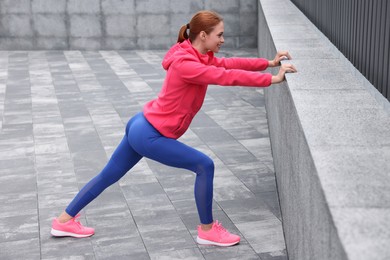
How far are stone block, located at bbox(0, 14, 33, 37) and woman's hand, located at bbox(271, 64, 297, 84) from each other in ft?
43.3

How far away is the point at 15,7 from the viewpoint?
1725 cm

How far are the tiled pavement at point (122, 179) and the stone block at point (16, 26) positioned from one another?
14.7 ft

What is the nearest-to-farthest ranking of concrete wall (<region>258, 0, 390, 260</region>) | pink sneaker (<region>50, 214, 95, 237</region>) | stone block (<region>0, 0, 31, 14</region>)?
1. concrete wall (<region>258, 0, 390, 260</region>)
2. pink sneaker (<region>50, 214, 95, 237</region>)
3. stone block (<region>0, 0, 31, 14</region>)

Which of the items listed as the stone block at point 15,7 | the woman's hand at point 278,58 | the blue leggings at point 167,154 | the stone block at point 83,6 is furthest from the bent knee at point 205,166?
the stone block at point 15,7

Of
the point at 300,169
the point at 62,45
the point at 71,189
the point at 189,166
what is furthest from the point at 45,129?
the point at 62,45

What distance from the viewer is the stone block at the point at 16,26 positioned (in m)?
17.3

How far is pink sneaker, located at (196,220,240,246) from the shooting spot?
5461mm

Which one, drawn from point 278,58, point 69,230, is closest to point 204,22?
point 278,58

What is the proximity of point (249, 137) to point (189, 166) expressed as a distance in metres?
3.74

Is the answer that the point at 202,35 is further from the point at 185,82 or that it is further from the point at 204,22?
the point at 185,82

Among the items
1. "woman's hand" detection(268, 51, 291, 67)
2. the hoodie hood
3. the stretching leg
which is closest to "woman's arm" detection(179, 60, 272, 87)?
the hoodie hood

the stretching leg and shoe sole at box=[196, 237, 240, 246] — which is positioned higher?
the stretching leg

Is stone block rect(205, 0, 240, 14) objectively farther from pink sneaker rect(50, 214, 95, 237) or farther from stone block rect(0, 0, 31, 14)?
pink sneaker rect(50, 214, 95, 237)

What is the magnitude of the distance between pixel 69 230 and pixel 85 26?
12336 millimetres
